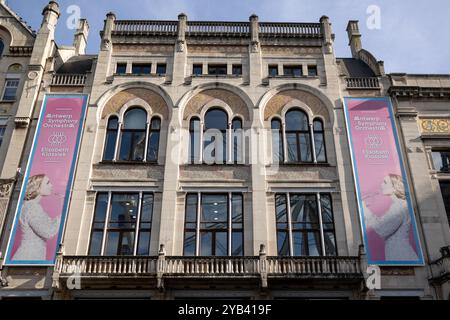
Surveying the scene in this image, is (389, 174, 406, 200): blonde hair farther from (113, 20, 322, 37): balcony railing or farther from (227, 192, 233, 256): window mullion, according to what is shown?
(113, 20, 322, 37): balcony railing

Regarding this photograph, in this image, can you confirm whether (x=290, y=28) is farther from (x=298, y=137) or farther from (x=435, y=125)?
(x=435, y=125)

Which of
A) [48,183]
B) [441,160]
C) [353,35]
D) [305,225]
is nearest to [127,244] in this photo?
[48,183]

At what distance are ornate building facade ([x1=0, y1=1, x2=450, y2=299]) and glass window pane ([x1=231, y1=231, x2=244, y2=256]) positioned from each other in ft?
0.17

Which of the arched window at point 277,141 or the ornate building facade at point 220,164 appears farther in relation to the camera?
the arched window at point 277,141

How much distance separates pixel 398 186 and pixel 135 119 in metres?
14.1

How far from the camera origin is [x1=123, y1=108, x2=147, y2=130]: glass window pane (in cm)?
2419

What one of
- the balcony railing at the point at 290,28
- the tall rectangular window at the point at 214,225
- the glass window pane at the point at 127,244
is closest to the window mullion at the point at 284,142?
the tall rectangular window at the point at 214,225

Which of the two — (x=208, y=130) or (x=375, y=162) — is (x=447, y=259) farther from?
(x=208, y=130)

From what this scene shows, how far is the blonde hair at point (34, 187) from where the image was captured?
2138cm

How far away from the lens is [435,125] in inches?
942

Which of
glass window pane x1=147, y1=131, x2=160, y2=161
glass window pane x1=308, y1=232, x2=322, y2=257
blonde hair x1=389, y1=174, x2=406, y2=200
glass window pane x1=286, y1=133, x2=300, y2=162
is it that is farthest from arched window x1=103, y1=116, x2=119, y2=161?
blonde hair x1=389, y1=174, x2=406, y2=200

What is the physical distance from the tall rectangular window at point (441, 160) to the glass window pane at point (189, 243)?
12774 millimetres

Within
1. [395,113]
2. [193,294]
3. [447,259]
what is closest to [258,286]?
[193,294]

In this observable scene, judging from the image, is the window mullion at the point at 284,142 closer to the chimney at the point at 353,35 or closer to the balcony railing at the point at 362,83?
the balcony railing at the point at 362,83
